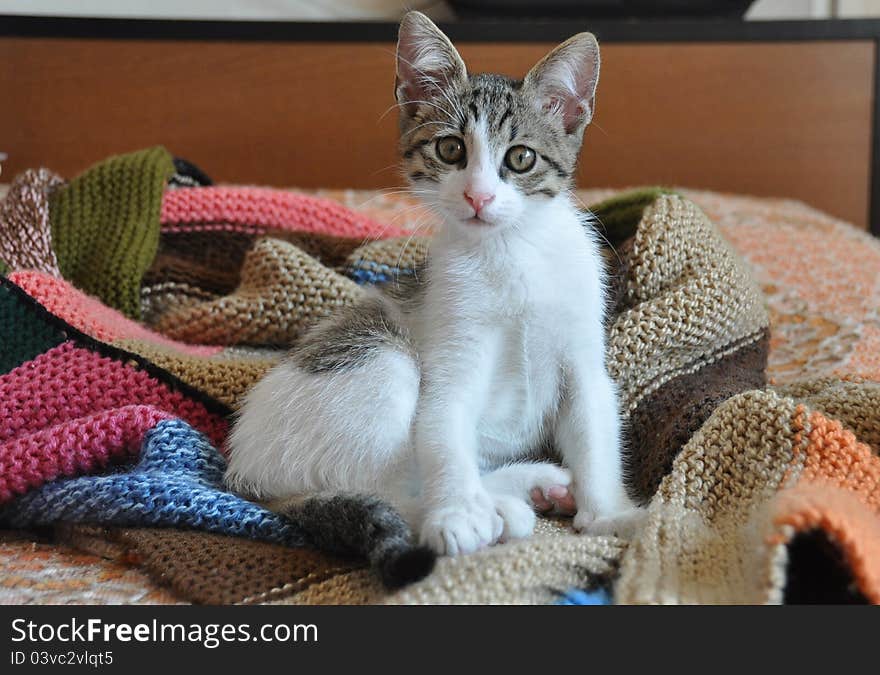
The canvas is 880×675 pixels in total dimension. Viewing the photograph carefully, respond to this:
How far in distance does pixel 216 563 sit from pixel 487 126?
53 cm

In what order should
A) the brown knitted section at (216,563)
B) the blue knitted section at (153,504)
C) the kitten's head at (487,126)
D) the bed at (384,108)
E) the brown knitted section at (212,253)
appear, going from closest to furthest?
the brown knitted section at (216,563) → the blue knitted section at (153,504) → the kitten's head at (487,126) → the brown knitted section at (212,253) → the bed at (384,108)

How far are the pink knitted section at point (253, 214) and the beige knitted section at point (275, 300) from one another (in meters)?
0.19

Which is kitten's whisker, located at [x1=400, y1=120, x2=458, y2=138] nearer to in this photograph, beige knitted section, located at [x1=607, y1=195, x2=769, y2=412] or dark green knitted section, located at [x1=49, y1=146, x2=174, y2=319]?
beige knitted section, located at [x1=607, y1=195, x2=769, y2=412]

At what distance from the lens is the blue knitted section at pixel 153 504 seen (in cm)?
82

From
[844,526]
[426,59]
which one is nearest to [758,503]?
[844,526]

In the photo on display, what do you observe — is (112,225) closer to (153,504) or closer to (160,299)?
(160,299)

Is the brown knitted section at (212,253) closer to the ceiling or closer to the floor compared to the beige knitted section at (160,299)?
closer to the ceiling

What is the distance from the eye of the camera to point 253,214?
4.75ft

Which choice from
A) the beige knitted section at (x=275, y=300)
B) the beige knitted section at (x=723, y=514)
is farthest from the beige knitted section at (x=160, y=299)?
the beige knitted section at (x=723, y=514)

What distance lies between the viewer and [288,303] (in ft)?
4.02

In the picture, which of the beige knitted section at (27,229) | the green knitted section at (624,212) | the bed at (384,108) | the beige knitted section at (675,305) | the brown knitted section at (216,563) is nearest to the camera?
the brown knitted section at (216,563)

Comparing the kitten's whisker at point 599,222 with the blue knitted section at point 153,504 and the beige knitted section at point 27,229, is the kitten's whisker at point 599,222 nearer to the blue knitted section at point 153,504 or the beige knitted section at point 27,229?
the blue knitted section at point 153,504

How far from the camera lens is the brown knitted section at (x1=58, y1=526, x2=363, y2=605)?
715 millimetres
